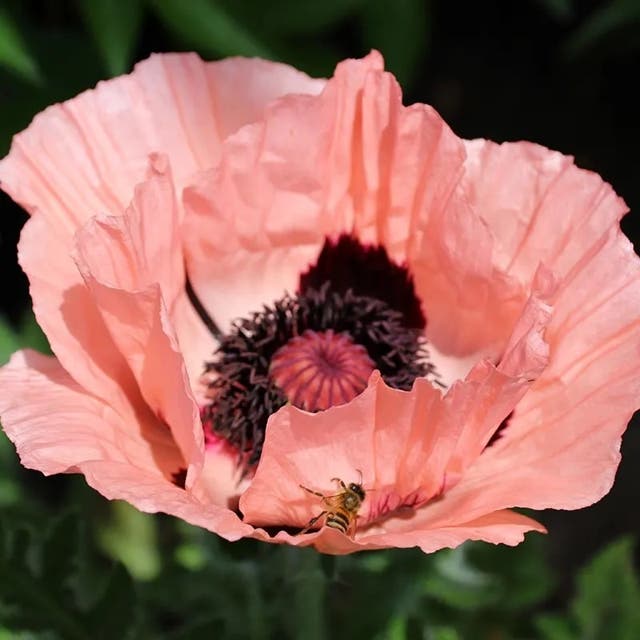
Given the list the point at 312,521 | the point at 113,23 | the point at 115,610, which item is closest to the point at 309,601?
the point at 115,610

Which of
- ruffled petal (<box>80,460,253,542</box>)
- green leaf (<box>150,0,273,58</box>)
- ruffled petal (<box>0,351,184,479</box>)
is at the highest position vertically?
green leaf (<box>150,0,273,58</box>)

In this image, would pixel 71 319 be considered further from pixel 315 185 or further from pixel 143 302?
pixel 315 185

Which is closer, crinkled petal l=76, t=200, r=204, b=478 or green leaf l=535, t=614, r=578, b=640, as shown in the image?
crinkled petal l=76, t=200, r=204, b=478

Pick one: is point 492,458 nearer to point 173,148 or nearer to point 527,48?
point 173,148

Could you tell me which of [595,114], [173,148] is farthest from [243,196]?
[595,114]

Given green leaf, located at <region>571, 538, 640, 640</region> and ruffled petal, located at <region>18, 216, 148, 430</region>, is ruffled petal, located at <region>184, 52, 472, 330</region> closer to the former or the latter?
ruffled petal, located at <region>18, 216, 148, 430</region>

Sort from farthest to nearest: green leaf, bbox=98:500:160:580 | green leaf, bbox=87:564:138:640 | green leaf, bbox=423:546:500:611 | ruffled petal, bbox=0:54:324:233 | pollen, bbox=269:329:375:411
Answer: green leaf, bbox=98:500:160:580
green leaf, bbox=423:546:500:611
green leaf, bbox=87:564:138:640
pollen, bbox=269:329:375:411
ruffled petal, bbox=0:54:324:233

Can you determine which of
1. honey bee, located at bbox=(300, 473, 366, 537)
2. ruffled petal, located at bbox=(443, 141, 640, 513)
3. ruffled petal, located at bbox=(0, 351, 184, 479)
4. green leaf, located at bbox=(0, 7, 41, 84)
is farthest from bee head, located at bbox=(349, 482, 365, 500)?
green leaf, located at bbox=(0, 7, 41, 84)
